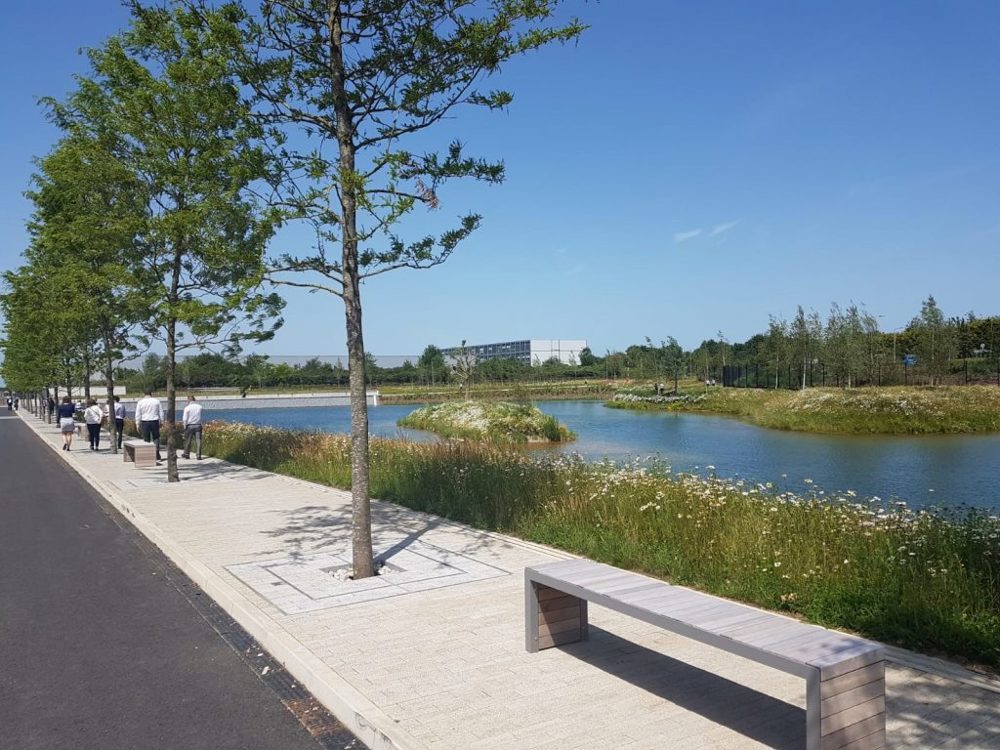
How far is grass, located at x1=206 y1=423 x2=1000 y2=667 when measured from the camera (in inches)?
216

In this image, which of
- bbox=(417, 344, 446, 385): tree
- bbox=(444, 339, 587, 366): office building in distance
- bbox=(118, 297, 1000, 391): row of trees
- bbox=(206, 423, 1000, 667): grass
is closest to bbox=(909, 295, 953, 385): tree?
bbox=(118, 297, 1000, 391): row of trees

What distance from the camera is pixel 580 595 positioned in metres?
4.92

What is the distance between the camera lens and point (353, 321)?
7.53 m

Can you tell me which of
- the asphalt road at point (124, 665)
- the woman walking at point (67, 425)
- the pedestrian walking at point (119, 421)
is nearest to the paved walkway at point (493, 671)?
the asphalt road at point (124, 665)

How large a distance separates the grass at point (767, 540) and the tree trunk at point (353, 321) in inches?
88.2

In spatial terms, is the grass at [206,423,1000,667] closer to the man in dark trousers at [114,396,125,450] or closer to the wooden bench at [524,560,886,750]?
the wooden bench at [524,560,886,750]

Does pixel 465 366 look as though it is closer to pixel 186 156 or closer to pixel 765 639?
pixel 186 156

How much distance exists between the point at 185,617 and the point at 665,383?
5890 cm

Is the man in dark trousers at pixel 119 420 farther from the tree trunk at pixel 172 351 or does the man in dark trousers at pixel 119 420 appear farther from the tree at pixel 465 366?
the tree at pixel 465 366

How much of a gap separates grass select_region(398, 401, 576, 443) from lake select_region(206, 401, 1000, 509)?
4.38ft

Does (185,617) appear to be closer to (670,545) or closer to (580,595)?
(580,595)

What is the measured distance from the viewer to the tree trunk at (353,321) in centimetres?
737

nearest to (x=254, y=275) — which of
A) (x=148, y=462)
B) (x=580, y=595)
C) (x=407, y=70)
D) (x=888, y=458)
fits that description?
(x=407, y=70)

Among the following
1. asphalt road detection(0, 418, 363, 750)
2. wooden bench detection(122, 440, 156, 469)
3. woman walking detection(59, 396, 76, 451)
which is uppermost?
woman walking detection(59, 396, 76, 451)
